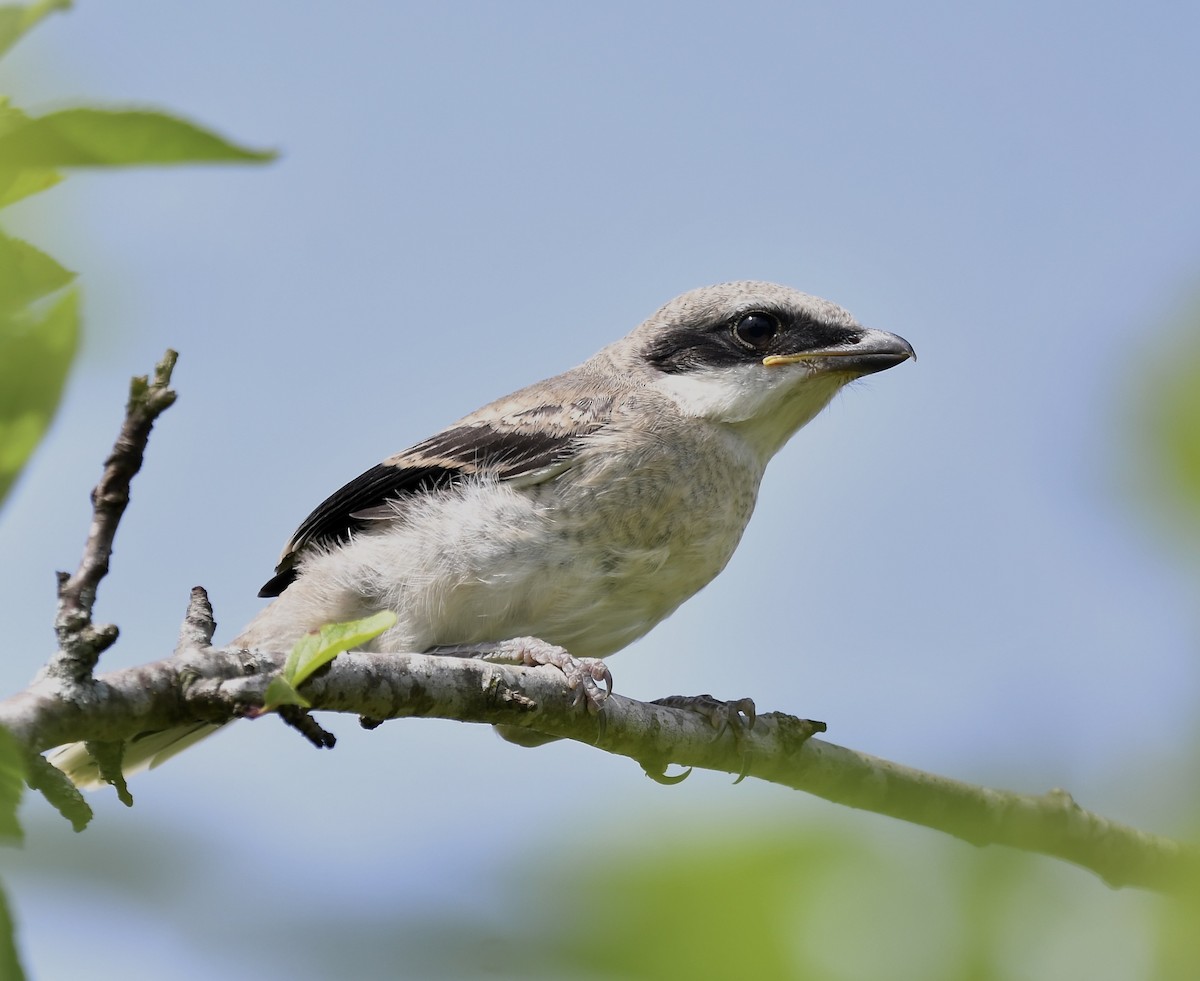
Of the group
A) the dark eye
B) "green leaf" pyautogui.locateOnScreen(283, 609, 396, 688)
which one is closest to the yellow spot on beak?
the dark eye

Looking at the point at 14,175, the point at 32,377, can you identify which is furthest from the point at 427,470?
the point at 14,175

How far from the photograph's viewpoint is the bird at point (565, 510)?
6.57 meters

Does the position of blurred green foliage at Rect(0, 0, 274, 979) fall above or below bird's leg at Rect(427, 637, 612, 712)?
below

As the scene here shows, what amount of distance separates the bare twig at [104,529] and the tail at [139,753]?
9.82ft

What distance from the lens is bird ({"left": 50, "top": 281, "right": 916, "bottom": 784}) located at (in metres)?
6.57

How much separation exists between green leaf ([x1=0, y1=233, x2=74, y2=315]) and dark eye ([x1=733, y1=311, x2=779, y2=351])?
6.43 meters

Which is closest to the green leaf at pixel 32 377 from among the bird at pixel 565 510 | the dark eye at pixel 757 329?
the bird at pixel 565 510

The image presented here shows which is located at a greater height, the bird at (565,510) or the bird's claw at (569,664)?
the bird at (565,510)

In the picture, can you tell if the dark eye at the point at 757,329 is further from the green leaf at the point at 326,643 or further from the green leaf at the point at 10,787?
the green leaf at the point at 10,787

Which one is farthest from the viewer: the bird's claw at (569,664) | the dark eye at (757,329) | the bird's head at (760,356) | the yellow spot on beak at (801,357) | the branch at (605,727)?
the dark eye at (757,329)

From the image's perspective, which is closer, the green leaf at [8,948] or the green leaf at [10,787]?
the green leaf at [8,948]

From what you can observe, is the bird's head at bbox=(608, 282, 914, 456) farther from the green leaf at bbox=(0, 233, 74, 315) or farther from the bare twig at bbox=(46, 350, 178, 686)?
the green leaf at bbox=(0, 233, 74, 315)

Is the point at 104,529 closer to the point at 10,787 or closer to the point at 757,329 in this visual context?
the point at 10,787

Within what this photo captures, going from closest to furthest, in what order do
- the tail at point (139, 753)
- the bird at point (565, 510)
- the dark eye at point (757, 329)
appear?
the tail at point (139, 753) → the bird at point (565, 510) → the dark eye at point (757, 329)
